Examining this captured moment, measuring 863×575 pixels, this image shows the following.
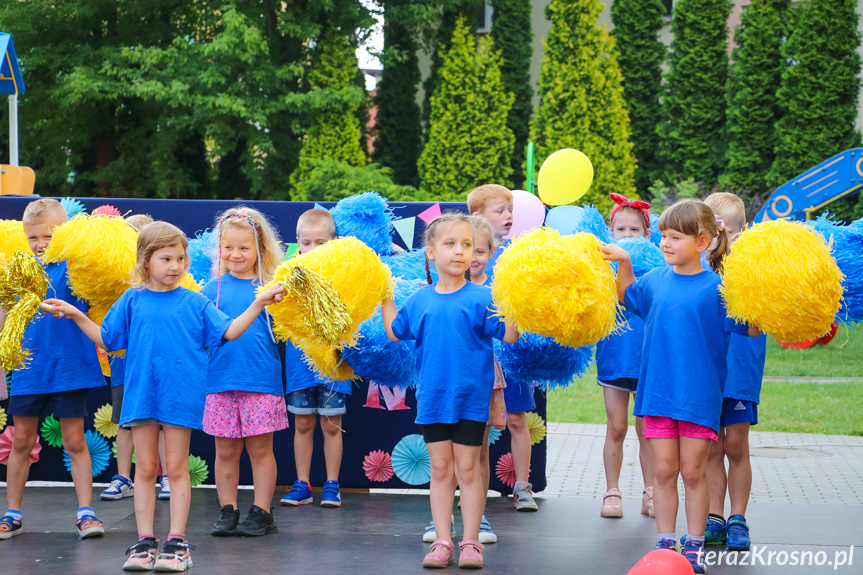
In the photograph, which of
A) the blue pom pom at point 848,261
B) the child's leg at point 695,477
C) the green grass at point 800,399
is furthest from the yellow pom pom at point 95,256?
the green grass at point 800,399

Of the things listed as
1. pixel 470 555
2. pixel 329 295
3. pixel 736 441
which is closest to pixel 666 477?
pixel 736 441

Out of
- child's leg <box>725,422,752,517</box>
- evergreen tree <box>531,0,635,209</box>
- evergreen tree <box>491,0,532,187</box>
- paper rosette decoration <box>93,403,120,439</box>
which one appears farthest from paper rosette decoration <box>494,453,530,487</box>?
evergreen tree <box>491,0,532,187</box>

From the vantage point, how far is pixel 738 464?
401cm

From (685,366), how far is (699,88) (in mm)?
14282

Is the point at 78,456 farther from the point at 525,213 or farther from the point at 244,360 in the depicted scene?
the point at 525,213

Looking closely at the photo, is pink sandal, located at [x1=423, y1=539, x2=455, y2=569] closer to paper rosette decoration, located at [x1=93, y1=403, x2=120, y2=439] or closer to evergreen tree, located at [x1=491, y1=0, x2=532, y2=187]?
paper rosette decoration, located at [x1=93, y1=403, x2=120, y2=439]

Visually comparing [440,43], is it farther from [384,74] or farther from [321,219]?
[321,219]

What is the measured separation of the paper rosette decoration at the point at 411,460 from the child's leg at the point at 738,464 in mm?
1744

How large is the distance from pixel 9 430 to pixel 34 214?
1.56 metres

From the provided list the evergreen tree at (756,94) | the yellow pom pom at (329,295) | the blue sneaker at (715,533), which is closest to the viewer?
the yellow pom pom at (329,295)

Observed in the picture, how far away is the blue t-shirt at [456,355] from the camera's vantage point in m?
3.61

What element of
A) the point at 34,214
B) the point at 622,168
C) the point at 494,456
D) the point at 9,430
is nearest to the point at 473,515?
the point at 494,456

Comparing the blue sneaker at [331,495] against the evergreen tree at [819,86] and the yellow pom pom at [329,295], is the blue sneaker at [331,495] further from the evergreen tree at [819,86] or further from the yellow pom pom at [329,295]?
the evergreen tree at [819,86]

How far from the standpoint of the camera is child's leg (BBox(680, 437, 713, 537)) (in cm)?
352
